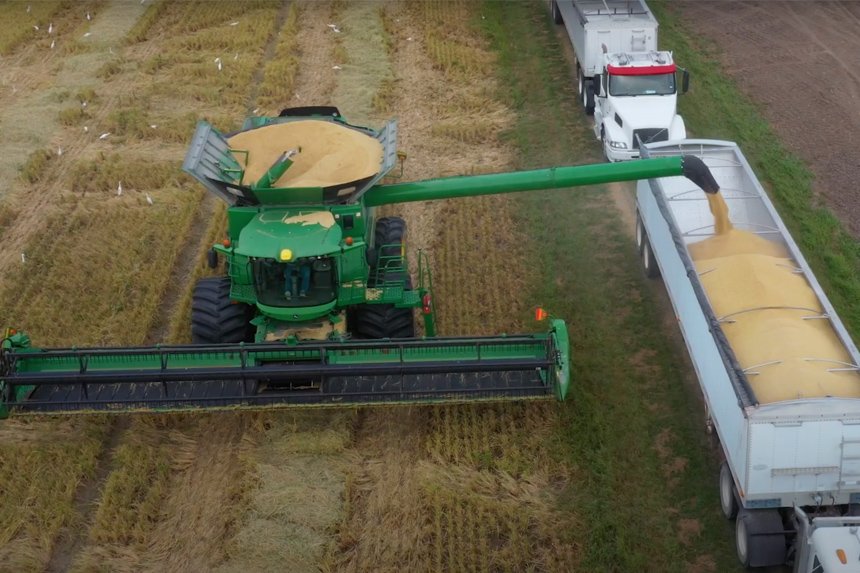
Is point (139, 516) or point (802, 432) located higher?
point (802, 432)

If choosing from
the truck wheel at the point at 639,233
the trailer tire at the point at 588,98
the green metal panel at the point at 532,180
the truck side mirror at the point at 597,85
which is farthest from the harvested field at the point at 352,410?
the green metal panel at the point at 532,180

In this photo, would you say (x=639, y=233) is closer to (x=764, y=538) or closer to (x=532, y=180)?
(x=532, y=180)

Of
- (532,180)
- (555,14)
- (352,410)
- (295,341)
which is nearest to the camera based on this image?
(295,341)

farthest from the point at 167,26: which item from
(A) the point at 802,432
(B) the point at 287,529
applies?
(A) the point at 802,432

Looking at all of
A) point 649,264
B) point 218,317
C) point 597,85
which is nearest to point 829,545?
point 649,264

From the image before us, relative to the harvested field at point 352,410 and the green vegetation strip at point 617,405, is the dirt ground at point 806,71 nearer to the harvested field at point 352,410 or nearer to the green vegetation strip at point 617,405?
the harvested field at point 352,410

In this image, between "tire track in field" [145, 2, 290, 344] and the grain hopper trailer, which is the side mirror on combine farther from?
"tire track in field" [145, 2, 290, 344]

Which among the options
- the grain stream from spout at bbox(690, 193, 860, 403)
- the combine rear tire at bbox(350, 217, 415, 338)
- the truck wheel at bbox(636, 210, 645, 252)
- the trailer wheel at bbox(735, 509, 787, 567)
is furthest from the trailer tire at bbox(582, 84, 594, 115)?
the trailer wheel at bbox(735, 509, 787, 567)

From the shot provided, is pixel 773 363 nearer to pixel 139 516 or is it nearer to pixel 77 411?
pixel 139 516

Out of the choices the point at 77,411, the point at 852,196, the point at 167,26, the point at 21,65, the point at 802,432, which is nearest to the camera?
the point at 802,432
